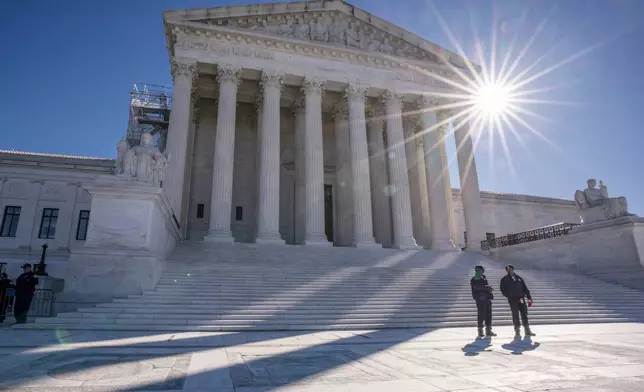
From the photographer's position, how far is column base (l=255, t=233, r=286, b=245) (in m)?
21.7

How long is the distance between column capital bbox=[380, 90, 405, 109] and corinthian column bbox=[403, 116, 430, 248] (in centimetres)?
337

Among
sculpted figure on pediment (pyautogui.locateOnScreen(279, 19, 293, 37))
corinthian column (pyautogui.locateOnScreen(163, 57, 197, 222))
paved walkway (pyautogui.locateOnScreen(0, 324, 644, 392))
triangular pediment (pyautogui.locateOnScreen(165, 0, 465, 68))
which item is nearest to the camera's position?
paved walkway (pyautogui.locateOnScreen(0, 324, 644, 392))

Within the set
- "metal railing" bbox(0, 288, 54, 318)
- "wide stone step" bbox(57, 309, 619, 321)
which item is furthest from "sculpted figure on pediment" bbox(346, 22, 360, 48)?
"metal railing" bbox(0, 288, 54, 318)

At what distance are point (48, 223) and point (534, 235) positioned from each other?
33.4m

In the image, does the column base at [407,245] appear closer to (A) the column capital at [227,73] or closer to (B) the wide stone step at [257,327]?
(B) the wide stone step at [257,327]

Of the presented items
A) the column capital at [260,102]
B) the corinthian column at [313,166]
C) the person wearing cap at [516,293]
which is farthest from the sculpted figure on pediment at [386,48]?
the person wearing cap at [516,293]

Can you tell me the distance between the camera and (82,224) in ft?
95.9

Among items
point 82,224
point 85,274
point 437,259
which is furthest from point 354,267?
point 82,224

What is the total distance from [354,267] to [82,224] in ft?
74.9

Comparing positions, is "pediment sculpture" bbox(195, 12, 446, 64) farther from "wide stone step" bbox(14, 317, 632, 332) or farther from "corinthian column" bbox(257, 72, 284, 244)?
"wide stone step" bbox(14, 317, 632, 332)

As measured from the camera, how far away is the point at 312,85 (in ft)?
83.6

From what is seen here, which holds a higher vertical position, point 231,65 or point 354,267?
point 231,65

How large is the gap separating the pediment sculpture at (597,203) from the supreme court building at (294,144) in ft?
25.1

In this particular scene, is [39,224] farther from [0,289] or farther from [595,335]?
[595,335]
